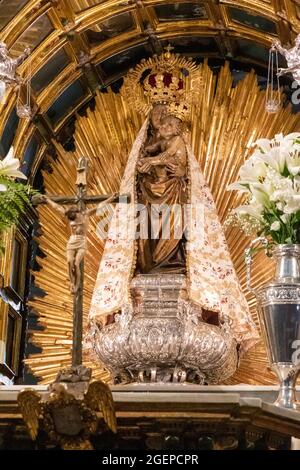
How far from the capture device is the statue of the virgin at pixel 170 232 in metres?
6.39

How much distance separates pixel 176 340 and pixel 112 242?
33.0 inches

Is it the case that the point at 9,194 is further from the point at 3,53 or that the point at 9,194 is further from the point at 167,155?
the point at 167,155

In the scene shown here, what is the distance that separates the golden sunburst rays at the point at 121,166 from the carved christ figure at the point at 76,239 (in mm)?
2716

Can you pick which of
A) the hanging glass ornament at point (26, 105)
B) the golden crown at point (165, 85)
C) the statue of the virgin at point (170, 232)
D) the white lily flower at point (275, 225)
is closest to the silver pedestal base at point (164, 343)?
the statue of the virgin at point (170, 232)

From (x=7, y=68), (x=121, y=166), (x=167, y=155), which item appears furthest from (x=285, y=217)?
(x=121, y=166)

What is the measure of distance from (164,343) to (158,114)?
1.54 m

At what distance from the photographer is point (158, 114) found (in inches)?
278

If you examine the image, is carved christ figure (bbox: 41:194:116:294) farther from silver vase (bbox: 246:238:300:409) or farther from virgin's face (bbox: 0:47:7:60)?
virgin's face (bbox: 0:47:7:60)

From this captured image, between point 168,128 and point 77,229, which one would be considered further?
point 168,128

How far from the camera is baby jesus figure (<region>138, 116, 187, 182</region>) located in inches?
270

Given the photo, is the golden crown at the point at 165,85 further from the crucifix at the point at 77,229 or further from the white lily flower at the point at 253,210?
the crucifix at the point at 77,229

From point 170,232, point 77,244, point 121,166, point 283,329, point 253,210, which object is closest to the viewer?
point 77,244

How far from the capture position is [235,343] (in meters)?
6.36

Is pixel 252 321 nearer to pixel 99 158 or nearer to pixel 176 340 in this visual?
pixel 176 340
